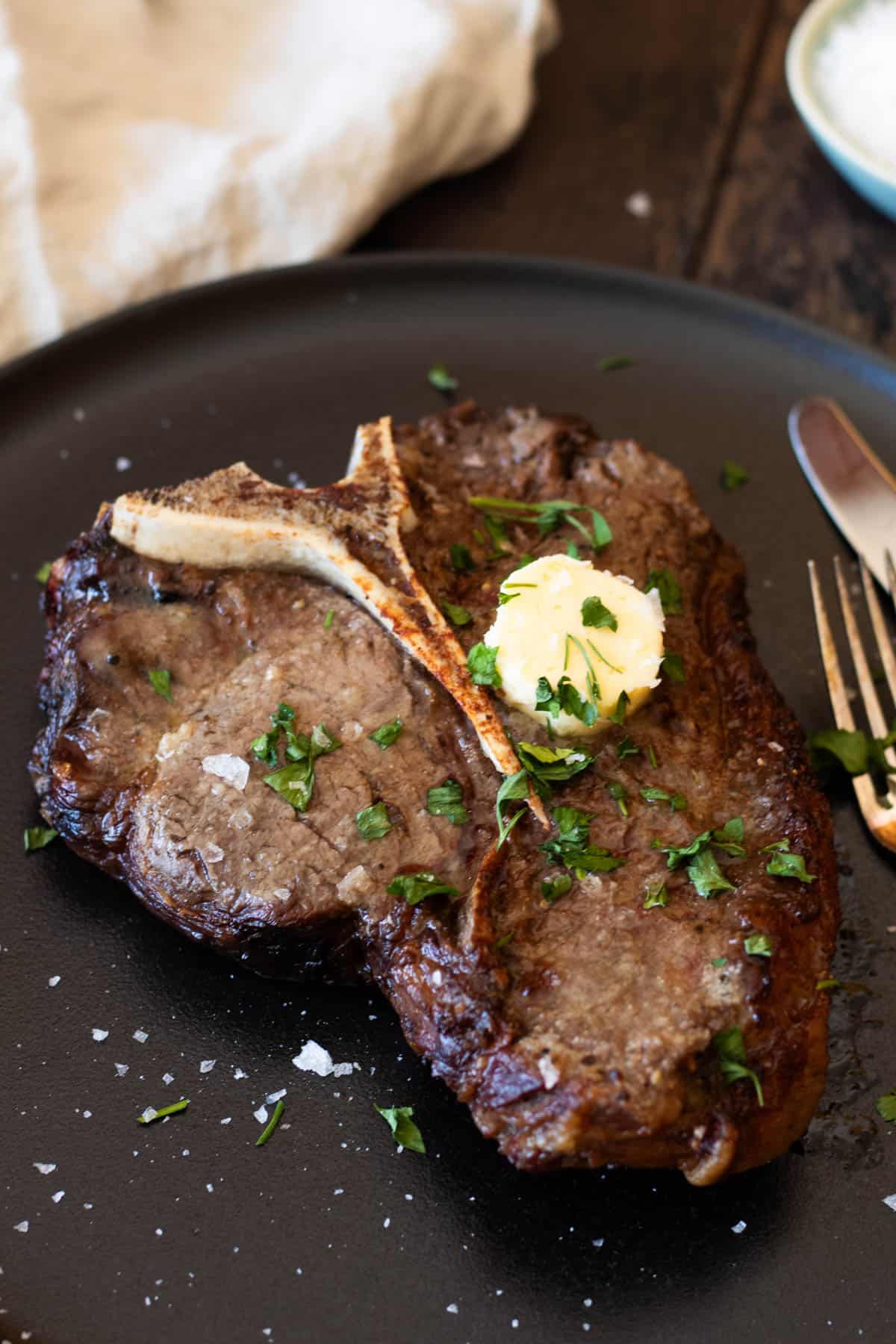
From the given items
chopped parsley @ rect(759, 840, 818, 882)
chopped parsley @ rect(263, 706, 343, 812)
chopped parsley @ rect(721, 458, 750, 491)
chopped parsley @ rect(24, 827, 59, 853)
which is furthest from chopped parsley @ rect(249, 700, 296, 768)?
chopped parsley @ rect(721, 458, 750, 491)

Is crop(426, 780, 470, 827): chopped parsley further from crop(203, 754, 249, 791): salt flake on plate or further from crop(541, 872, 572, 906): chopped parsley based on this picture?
crop(203, 754, 249, 791): salt flake on plate

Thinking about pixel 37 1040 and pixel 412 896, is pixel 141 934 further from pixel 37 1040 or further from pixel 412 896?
pixel 412 896

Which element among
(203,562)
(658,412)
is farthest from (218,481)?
(658,412)

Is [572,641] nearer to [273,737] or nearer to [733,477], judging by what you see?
[273,737]

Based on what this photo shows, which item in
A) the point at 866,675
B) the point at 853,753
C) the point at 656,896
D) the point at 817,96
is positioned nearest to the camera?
the point at 656,896

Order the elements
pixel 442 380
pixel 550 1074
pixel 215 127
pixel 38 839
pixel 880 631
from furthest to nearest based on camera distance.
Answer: pixel 215 127 < pixel 442 380 < pixel 880 631 < pixel 38 839 < pixel 550 1074

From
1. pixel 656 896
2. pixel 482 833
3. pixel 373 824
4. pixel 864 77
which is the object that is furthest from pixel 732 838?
pixel 864 77
